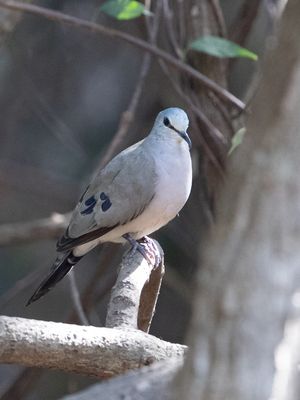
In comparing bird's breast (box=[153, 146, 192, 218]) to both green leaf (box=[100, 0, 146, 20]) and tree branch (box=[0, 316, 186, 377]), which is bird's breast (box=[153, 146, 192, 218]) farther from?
tree branch (box=[0, 316, 186, 377])

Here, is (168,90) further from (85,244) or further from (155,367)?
(155,367)

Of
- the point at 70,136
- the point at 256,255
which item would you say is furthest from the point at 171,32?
the point at 256,255

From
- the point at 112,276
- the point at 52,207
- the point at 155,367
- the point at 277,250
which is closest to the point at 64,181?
the point at 52,207

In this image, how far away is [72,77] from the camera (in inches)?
217

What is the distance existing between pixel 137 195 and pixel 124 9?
0.65m

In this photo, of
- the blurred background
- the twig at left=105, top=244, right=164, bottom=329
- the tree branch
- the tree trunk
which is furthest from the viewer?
the blurred background

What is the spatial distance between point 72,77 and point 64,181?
674 mm

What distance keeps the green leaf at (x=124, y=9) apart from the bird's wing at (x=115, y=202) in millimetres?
480

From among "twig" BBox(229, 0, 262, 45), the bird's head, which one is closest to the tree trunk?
the bird's head

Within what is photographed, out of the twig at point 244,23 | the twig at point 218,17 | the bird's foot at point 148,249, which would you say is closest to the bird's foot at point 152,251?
the bird's foot at point 148,249

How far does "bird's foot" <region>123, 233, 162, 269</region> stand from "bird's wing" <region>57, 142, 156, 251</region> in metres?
0.09

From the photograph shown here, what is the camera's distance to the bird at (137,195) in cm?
317

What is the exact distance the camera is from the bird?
125 inches

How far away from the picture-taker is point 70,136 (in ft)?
18.0
